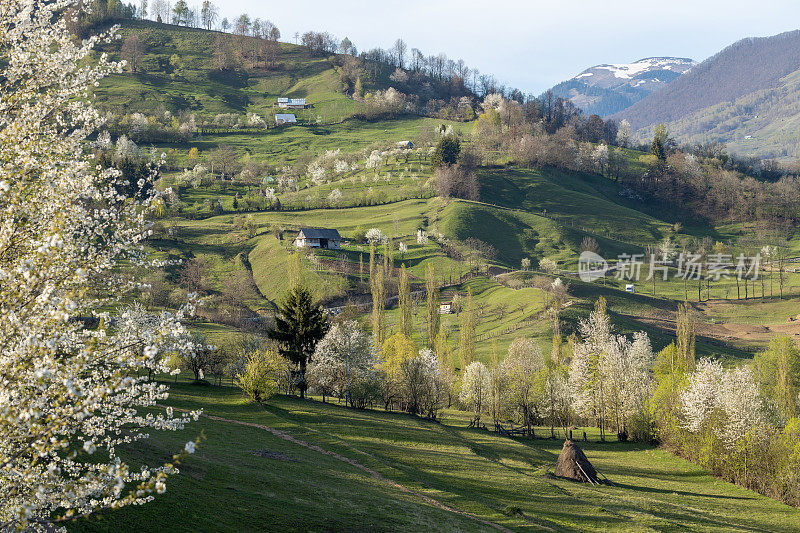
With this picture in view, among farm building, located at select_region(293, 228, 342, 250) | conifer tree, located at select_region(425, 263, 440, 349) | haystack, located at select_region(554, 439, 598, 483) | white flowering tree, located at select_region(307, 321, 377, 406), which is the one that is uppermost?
farm building, located at select_region(293, 228, 342, 250)

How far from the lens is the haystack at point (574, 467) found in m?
55.2

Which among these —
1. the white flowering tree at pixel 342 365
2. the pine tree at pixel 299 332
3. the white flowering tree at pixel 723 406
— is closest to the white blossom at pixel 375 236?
the white flowering tree at pixel 342 365

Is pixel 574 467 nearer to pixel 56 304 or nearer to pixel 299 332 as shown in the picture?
pixel 299 332

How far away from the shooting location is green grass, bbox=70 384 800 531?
30.2 m

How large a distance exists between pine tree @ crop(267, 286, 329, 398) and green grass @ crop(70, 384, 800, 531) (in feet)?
29.5

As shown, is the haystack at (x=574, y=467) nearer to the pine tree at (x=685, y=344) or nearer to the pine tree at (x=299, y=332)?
the pine tree at (x=299, y=332)

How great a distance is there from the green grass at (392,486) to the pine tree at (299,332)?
29.5 feet

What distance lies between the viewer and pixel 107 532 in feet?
73.1

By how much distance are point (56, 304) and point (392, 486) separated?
34701 millimetres

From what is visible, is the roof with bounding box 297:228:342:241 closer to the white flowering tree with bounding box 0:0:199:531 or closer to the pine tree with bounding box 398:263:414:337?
the pine tree with bounding box 398:263:414:337

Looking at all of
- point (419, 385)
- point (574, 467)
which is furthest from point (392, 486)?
point (419, 385)

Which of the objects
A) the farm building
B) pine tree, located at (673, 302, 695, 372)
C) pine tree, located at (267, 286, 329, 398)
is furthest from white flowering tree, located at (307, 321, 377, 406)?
the farm building

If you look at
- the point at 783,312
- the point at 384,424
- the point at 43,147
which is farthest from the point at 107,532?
the point at 783,312

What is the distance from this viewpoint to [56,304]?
11.2m
